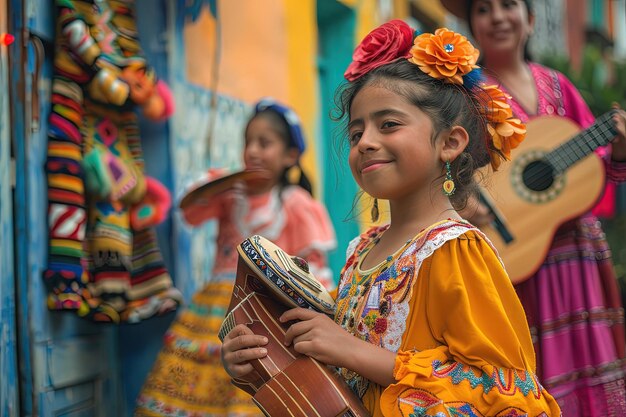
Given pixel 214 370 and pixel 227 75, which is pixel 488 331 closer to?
pixel 214 370

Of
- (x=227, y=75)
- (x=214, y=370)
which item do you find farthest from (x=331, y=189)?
(x=214, y=370)

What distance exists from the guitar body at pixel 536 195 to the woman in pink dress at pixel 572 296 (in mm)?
50

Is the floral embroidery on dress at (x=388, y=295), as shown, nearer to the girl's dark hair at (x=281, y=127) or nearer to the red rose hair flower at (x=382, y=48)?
the red rose hair flower at (x=382, y=48)

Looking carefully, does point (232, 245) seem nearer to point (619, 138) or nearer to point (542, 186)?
point (542, 186)

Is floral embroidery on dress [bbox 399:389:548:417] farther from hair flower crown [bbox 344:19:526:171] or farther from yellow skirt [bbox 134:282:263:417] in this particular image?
yellow skirt [bbox 134:282:263:417]

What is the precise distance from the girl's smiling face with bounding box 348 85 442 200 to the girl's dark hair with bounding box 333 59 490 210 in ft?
0.08

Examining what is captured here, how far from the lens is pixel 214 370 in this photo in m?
3.33

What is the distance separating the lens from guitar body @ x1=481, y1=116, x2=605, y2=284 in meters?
2.89

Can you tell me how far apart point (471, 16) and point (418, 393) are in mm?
2004

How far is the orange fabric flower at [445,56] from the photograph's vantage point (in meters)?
1.90

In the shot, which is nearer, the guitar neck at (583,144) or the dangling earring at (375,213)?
the dangling earring at (375,213)

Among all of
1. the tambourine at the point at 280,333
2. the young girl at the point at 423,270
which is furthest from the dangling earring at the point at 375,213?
the tambourine at the point at 280,333

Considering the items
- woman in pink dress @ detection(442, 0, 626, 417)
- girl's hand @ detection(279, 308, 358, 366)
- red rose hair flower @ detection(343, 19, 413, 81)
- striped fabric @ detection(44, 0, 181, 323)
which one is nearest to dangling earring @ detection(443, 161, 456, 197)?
red rose hair flower @ detection(343, 19, 413, 81)

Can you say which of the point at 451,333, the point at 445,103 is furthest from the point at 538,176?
the point at 451,333
